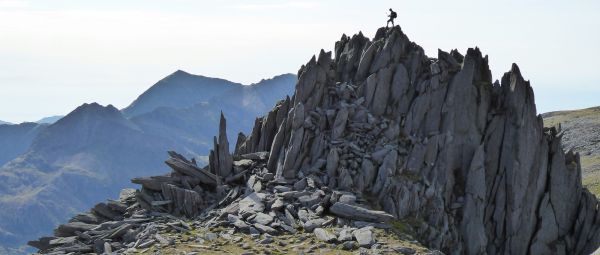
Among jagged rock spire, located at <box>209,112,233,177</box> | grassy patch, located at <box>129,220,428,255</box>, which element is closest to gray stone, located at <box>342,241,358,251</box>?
grassy patch, located at <box>129,220,428,255</box>

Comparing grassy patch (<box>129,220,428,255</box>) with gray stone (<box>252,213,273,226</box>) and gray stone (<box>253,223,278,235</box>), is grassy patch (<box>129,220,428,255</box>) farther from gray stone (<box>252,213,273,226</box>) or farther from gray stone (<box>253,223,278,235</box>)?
gray stone (<box>252,213,273,226</box>)

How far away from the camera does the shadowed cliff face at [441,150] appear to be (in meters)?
62.3

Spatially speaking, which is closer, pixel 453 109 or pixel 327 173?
pixel 327 173

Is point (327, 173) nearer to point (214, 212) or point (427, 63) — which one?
point (214, 212)

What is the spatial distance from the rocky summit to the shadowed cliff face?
15cm

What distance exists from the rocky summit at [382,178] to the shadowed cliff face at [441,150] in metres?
0.15

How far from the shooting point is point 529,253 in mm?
67812

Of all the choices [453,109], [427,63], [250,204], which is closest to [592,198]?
[453,109]

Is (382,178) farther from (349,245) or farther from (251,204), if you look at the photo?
(251,204)

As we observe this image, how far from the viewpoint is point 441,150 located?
6700cm

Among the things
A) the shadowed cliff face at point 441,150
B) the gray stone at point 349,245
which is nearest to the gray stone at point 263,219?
the shadowed cliff face at point 441,150

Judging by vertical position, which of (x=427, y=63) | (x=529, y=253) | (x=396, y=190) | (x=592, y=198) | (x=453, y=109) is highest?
(x=427, y=63)

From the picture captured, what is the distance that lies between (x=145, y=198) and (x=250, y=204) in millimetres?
13577

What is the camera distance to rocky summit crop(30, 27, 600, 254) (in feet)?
180
